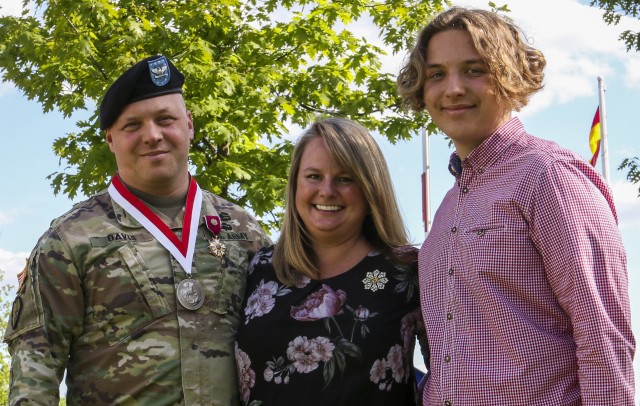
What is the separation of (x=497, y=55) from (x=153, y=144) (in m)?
1.68

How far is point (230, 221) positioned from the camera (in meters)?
4.42

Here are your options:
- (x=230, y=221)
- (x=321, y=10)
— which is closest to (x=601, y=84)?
(x=321, y=10)

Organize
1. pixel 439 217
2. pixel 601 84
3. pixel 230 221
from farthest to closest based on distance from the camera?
1. pixel 601 84
2. pixel 230 221
3. pixel 439 217

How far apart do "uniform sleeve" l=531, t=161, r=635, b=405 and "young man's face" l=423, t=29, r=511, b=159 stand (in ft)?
1.48

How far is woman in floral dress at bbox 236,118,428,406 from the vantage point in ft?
12.1

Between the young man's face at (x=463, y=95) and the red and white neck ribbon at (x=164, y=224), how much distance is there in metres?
1.40

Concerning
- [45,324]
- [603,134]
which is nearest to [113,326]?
[45,324]

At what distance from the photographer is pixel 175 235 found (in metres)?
4.08

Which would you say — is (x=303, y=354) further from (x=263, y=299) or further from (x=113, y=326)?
(x=113, y=326)

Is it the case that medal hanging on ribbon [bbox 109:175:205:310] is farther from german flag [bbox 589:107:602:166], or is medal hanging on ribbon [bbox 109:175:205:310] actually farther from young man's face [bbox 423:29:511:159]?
german flag [bbox 589:107:602:166]

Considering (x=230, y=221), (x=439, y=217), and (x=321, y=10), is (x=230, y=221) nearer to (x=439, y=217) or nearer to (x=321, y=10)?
(x=439, y=217)

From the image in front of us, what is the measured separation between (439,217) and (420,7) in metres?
9.80

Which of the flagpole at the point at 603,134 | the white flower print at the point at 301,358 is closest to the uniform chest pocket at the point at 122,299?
the white flower print at the point at 301,358

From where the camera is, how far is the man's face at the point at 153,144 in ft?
13.2
